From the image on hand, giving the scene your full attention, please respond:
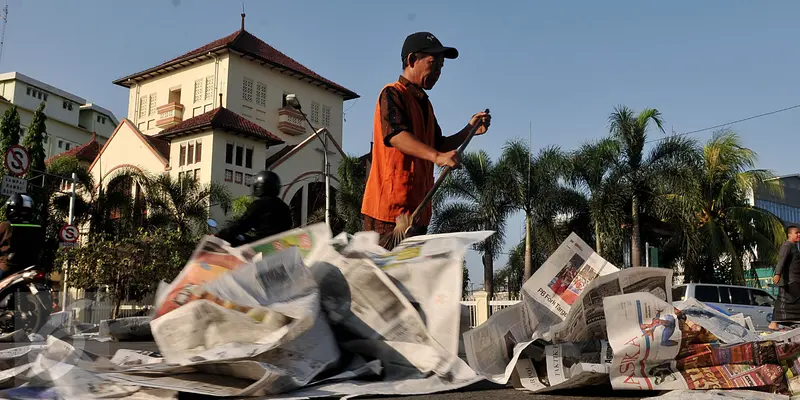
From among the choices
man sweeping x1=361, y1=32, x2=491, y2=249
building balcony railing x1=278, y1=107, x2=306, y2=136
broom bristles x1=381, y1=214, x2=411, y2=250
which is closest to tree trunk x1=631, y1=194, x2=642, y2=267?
man sweeping x1=361, y1=32, x2=491, y2=249

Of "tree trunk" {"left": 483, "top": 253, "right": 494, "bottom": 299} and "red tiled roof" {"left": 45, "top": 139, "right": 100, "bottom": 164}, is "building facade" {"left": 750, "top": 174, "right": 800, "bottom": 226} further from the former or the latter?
"red tiled roof" {"left": 45, "top": 139, "right": 100, "bottom": 164}

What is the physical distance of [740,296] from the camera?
16734mm

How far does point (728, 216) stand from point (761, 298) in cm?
678

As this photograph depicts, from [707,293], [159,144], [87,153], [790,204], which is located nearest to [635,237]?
[707,293]

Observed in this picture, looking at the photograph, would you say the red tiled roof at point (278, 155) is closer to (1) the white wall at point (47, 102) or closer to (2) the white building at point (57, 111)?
(2) the white building at point (57, 111)

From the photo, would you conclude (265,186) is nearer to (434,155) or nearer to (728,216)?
(434,155)

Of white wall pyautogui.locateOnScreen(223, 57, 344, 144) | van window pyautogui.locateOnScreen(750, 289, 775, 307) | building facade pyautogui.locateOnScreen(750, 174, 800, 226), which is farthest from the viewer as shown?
building facade pyautogui.locateOnScreen(750, 174, 800, 226)

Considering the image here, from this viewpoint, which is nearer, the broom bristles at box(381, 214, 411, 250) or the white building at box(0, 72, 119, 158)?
the broom bristles at box(381, 214, 411, 250)

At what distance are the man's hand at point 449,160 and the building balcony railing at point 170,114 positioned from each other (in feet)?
120

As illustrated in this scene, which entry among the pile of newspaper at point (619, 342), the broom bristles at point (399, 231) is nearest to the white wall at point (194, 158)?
the broom bristles at point (399, 231)

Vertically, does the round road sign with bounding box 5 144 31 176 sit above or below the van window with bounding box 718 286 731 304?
above

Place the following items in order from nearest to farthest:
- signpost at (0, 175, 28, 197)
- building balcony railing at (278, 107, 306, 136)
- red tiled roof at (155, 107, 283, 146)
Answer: signpost at (0, 175, 28, 197)
red tiled roof at (155, 107, 283, 146)
building balcony railing at (278, 107, 306, 136)

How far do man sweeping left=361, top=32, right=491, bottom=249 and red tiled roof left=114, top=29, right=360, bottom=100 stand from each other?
34629 millimetres

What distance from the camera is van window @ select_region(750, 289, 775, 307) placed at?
55.2 ft
